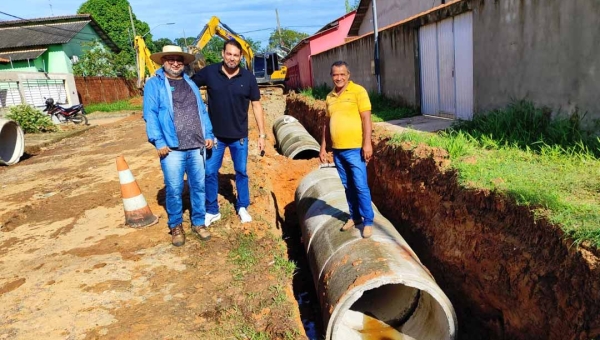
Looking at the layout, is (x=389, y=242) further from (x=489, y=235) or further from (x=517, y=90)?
(x=517, y=90)

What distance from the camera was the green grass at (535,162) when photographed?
9.41 ft

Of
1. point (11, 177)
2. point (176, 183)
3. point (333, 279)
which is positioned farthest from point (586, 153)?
point (11, 177)

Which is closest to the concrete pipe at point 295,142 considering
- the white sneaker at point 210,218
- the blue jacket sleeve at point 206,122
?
the white sneaker at point 210,218

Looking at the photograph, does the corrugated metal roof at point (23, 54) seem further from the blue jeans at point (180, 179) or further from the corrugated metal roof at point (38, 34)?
the blue jeans at point (180, 179)

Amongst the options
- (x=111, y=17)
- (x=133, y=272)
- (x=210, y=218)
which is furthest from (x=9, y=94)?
(x=111, y=17)

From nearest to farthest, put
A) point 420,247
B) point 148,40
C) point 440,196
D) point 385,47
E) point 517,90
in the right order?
1. point 440,196
2. point 420,247
3. point 517,90
4. point 385,47
5. point 148,40

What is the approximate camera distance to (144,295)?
3342 millimetres

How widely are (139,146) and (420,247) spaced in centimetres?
799

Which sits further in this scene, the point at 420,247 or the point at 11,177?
the point at 11,177

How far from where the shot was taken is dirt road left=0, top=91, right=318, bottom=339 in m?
3.02

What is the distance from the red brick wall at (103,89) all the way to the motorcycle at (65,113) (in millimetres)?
6443

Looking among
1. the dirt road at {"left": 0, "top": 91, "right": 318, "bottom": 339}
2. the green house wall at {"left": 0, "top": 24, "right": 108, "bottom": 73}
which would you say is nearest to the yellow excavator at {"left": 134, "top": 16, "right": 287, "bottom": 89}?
the dirt road at {"left": 0, "top": 91, "right": 318, "bottom": 339}

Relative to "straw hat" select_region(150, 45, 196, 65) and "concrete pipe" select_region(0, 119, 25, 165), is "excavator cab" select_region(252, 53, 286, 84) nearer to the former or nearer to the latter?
"concrete pipe" select_region(0, 119, 25, 165)

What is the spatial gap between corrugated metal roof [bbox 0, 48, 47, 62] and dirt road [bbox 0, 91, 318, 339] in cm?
2414
